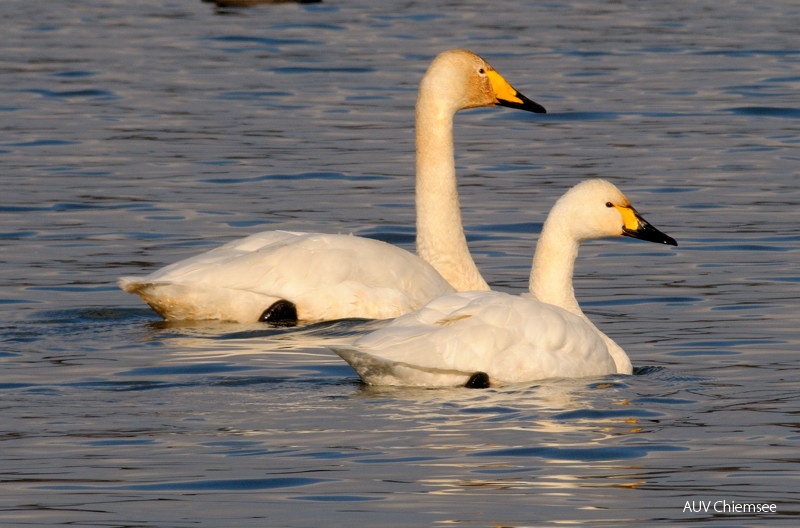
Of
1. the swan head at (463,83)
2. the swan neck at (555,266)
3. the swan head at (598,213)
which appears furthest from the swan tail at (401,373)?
the swan head at (463,83)

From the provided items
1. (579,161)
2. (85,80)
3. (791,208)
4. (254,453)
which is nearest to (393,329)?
(254,453)

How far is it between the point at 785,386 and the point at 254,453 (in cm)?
283

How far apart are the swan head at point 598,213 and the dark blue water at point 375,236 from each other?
67 centimetres

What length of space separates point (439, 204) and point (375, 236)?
237cm

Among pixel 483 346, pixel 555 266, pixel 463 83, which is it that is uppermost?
pixel 463 83

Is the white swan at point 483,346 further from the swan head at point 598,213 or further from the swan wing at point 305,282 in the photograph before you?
the swan wing at point 305,282

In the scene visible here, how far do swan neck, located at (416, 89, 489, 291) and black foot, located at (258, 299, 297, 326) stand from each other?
1.16m

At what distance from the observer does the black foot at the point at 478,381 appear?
872 cm

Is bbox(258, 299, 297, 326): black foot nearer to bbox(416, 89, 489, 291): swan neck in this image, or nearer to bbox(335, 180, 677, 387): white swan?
bbox(416, 89, 489, 291): swan neck

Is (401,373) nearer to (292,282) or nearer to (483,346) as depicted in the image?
(483,346)

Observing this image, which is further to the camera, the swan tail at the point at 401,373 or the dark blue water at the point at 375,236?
the swan tail at the point at 401,373

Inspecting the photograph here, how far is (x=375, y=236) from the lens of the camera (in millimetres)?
13930

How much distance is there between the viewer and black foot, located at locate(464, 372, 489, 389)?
872 centimetres

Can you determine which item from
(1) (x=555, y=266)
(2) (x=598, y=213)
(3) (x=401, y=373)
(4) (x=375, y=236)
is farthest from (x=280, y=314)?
(4) (x=375, y=236)
